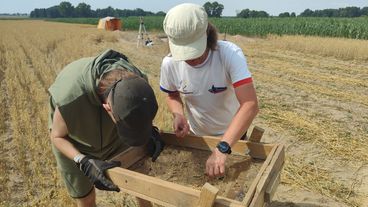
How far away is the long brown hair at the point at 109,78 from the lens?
186cm

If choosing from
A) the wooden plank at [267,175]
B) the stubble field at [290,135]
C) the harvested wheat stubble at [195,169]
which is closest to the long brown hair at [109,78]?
the harvested wheat stubble at [195,169]

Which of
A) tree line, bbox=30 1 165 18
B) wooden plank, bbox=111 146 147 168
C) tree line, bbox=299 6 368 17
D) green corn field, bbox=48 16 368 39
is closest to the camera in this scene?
wooden plank, bbox=111 146 147 168

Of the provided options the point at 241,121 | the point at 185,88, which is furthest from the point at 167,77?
the point at 241,121

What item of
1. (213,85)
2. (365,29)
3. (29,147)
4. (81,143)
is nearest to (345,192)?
(213,85)

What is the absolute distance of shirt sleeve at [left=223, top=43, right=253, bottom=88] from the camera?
7.29 ft

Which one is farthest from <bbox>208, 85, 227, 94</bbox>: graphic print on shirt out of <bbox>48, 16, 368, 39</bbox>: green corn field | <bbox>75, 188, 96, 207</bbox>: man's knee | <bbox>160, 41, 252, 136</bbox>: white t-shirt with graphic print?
<bbox>48, 16, 368, 39</bbox>: green corn field

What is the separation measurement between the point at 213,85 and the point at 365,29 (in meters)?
21.8

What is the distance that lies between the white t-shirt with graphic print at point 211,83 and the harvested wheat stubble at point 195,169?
0.27 metres

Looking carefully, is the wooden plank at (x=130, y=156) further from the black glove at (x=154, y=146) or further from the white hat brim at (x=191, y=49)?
the white hat brim at (x=191, y=49)

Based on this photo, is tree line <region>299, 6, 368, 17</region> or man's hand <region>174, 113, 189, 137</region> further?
tree line <region>299, 6, 368, 17</region>

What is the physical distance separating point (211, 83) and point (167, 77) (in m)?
0.35

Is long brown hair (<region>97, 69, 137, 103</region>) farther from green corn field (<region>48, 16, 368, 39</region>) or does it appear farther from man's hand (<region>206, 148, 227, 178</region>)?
green corn field (<region>48, 16, 368, 39</region>)

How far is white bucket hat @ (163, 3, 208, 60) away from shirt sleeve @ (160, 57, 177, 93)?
0.30 m

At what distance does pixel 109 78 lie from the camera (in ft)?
6.30
